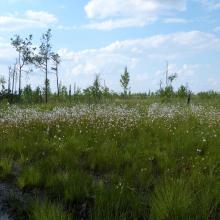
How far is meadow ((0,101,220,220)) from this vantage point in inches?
251

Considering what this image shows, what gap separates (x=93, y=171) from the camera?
31.0 ft

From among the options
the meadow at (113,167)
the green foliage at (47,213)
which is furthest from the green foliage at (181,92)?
the green foliage at (47,213)

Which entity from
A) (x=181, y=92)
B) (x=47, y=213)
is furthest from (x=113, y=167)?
(x=181, y=92)

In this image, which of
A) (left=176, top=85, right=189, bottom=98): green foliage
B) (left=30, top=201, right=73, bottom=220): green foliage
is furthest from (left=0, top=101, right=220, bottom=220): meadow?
(left=176, top=85, right=189, bottom=98): green foliage

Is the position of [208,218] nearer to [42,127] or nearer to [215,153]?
[215,153]

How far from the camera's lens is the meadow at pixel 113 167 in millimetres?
6375

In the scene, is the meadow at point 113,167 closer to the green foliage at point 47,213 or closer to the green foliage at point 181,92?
the green foliage at point 47,213

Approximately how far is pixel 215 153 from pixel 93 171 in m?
3.04

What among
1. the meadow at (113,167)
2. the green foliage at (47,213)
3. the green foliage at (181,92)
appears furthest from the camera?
the green foliage at (181,92)

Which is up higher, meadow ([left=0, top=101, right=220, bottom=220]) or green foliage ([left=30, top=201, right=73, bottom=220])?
meadow ([left=0, top=101, right=220, bottom=220])

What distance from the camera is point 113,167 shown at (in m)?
9.52

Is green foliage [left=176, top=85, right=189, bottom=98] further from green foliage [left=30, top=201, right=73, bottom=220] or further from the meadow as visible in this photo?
green foliage [left=30, top=201, right=73, bottom=220]

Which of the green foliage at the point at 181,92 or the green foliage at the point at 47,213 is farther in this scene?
the green foliage at the point at 181,92

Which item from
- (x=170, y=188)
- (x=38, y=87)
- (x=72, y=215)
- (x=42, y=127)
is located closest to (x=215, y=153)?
(x=170, y=188)
